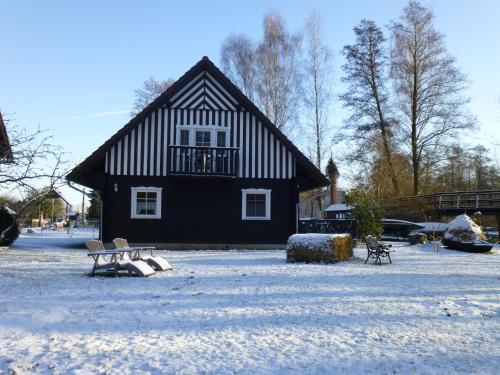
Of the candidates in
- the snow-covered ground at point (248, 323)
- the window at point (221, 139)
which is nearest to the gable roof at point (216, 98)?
the window at point (221, 139)

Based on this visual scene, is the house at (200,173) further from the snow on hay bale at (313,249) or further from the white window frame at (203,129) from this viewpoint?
the snow on hay bale at (313,249)

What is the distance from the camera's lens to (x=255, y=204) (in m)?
19.0

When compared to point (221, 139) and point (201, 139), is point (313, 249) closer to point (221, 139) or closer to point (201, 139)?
point (221, 139)

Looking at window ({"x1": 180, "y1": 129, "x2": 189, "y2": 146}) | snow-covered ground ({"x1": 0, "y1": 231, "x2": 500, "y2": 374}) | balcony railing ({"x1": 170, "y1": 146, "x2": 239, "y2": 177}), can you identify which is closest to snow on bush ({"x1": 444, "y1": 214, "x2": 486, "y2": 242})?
snow-covered ground ({"x1": 0, "y1": 231, "x2": 500, "y2": 374})

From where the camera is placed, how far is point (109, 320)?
6.18 metres

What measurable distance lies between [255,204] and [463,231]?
29.4ft

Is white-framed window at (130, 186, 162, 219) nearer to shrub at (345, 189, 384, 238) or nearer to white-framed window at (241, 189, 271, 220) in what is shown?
white-framed window at (241, 189, 271, 220)

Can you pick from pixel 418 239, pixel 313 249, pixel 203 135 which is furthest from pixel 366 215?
pixel 203 135

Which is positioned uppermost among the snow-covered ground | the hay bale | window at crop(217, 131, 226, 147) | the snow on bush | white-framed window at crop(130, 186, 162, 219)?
window at crop(217, 131, 226, 147)

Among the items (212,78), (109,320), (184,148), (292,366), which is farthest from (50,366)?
(212,78)

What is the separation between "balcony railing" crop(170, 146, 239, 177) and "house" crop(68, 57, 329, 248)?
38 millimetres

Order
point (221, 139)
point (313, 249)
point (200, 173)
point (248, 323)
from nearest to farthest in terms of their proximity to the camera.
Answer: point (248, 323), point (313, 249), point (200, 173), point (221, 139)

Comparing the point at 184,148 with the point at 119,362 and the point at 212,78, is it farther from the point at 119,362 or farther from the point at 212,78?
the point at 119,362

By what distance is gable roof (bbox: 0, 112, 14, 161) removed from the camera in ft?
48.0
